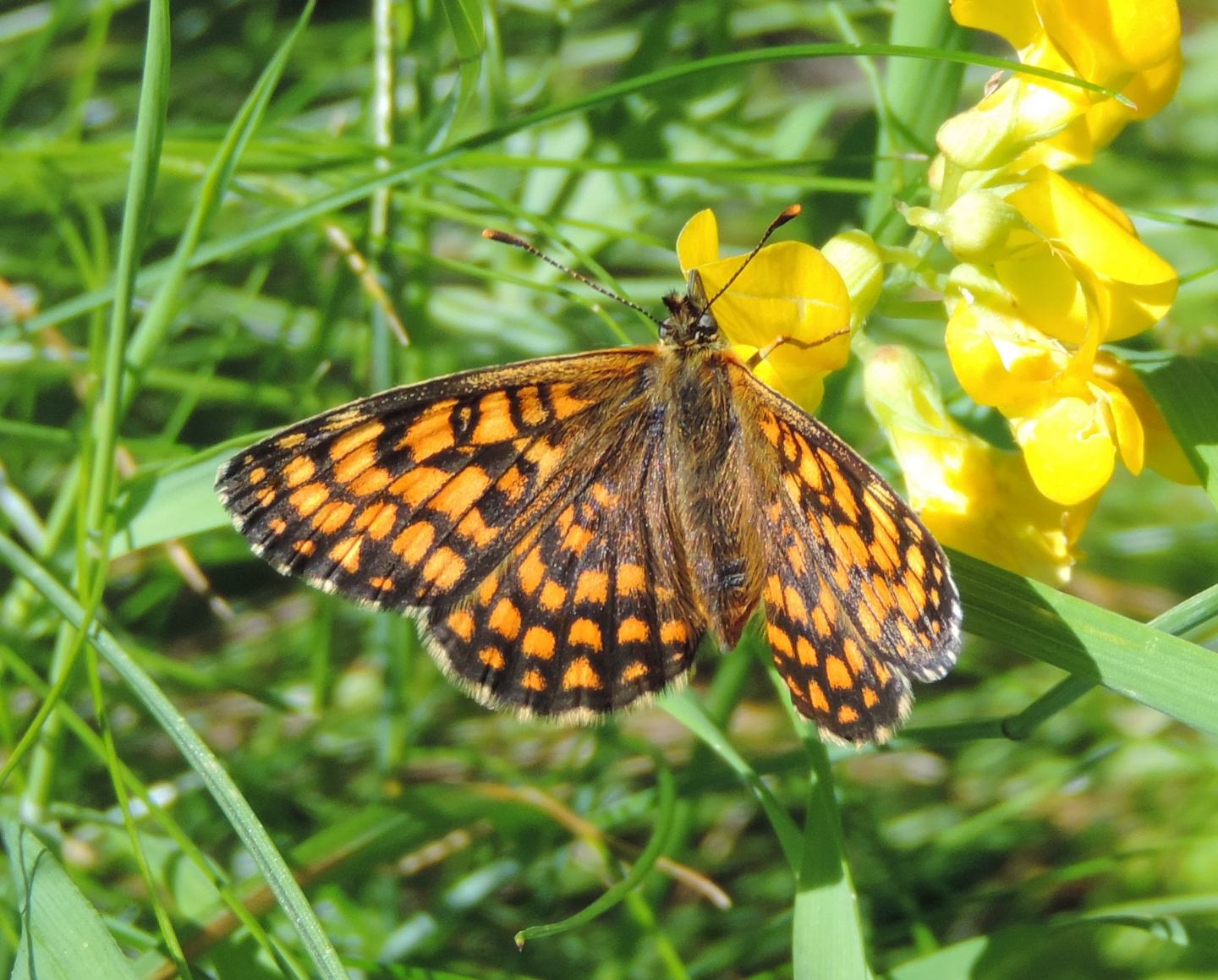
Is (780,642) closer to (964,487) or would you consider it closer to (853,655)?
(853,655)

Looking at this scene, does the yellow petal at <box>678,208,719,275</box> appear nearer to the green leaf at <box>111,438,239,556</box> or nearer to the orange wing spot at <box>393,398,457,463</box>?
the orange wing spot at <box>393,398,457,463</box>

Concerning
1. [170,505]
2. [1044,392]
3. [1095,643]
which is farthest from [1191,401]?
[170,505]

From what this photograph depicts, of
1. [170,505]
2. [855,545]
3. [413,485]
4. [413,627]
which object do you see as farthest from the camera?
[413,627]

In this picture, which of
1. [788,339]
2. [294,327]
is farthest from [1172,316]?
[294,327]

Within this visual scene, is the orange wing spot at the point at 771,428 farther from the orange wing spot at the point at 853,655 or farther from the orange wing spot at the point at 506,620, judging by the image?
the orange wing spot at the point at 506,620

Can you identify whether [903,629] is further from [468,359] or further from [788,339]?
[468,359]

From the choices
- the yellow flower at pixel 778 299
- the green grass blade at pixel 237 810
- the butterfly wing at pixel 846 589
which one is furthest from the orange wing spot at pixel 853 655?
the green grass blade at pixel 237 810

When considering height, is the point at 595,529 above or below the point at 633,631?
above
